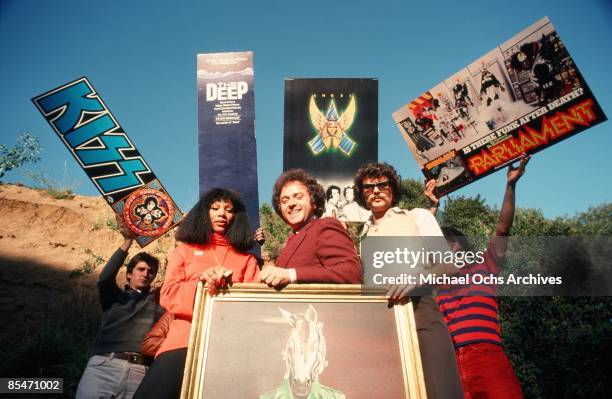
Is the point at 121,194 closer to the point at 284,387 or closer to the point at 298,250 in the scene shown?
the point at 298,250

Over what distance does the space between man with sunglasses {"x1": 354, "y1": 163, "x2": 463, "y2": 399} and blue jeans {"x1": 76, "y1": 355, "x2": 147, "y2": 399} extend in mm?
2734

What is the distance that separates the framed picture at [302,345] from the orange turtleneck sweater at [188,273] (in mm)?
271

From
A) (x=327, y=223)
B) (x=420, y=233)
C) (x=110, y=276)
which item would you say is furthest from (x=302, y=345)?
(x=110, y=276)

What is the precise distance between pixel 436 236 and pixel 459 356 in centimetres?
124

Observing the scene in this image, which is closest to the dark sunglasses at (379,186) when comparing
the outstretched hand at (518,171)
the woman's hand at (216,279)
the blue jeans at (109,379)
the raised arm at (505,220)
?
the raised arm at (505,220)

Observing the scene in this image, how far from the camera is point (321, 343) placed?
2.30 m

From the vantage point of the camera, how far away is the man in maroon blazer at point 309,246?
8.12 feet

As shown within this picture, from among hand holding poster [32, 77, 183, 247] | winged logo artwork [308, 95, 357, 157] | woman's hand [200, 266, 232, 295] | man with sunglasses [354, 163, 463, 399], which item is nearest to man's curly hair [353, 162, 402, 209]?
man with sunglasses [354, 163, 463, 399]

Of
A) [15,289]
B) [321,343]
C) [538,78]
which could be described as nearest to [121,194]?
[321,343]

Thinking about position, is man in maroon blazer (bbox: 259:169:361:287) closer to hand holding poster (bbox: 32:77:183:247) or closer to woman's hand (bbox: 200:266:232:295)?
woman's hand (bbox: 200:266:232:295)

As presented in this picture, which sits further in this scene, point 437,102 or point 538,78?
point 437,102

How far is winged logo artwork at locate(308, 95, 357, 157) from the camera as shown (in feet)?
17.3

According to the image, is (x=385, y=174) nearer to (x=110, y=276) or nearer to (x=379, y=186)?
(x=379, y=186)

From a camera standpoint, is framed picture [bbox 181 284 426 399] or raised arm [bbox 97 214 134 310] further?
raised arm [bbox 97 214 134 310]
